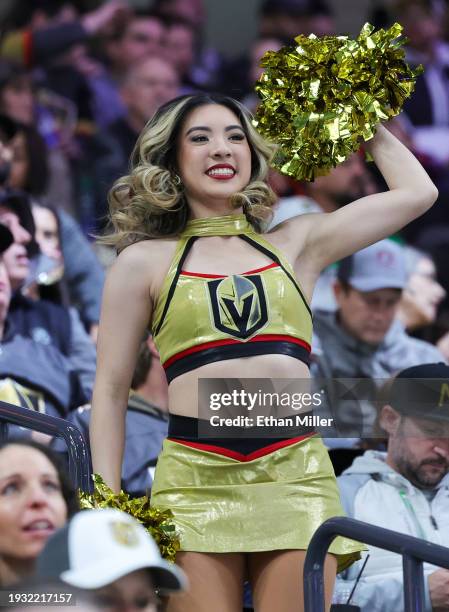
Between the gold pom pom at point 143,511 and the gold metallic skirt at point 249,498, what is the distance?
41 millimetres

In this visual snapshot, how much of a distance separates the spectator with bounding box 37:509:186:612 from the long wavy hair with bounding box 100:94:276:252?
1.37 meters

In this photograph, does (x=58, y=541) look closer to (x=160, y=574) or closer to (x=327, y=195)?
(x=160, y=574)

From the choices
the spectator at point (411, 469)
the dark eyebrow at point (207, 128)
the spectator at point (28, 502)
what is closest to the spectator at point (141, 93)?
the spectator at point (411, 469)

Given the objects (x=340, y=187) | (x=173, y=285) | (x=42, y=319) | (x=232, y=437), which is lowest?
(x=232, y=437)

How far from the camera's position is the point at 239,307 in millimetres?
3092

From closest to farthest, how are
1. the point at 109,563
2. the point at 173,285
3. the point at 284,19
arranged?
the point at 109,563, the point at 173,285, the point at 284,19

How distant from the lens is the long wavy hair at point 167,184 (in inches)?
132

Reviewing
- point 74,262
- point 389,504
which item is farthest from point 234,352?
point 74,262

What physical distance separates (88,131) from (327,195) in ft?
4.86

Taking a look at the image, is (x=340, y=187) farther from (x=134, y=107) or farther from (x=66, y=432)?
(x=66, y=432)

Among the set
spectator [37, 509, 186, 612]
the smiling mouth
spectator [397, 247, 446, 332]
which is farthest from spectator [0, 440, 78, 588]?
spectator [397, 247, 446, 332]

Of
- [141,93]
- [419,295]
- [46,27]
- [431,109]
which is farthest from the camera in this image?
[431,109]

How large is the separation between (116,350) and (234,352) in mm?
346

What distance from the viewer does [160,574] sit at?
207 cm
